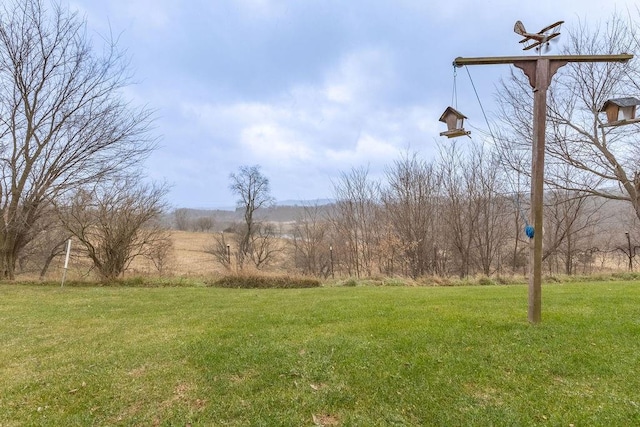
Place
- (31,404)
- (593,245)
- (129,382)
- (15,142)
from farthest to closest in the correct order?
(593,245), (15,142), (129,382), (31,404)

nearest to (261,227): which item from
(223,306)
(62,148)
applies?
(62,148)

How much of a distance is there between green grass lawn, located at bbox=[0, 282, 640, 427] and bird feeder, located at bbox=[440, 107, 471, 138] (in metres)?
2.44

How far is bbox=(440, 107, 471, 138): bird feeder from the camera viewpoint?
14.3ft

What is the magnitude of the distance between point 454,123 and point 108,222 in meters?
9.73

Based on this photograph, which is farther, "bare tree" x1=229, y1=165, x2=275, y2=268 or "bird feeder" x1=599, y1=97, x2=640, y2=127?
"bare tree" x1=229, y1=165, x2=275, y2=268

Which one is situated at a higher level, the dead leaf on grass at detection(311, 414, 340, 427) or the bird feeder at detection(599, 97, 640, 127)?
the bird feeder at detection(599, 97, 640, 127)

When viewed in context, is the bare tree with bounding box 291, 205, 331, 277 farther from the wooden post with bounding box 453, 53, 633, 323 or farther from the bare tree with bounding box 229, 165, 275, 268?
the wooden post with bounding box 453, 53, 633, 323

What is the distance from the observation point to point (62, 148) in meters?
9.30

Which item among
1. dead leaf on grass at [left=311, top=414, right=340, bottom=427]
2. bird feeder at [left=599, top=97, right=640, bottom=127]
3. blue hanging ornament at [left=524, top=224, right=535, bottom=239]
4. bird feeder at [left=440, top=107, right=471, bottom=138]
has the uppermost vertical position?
bird feeder at [left=599, top=97, right=640, bottom=127]

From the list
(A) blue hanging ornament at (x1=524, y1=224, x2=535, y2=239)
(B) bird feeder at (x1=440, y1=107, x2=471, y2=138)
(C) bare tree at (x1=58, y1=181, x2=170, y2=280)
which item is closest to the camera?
(A) blue hanging ornament at (x1=524, y1=224, x2=535, y2=239)

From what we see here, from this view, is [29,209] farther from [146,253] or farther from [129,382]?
[129,382]

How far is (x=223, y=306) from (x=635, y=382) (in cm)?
535

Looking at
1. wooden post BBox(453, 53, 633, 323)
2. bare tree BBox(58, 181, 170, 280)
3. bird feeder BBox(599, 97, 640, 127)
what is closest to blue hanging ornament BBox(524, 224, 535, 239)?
wooden post BBox(453, 53, 633, 323)

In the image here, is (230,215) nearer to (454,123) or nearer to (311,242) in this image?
(311,242)
